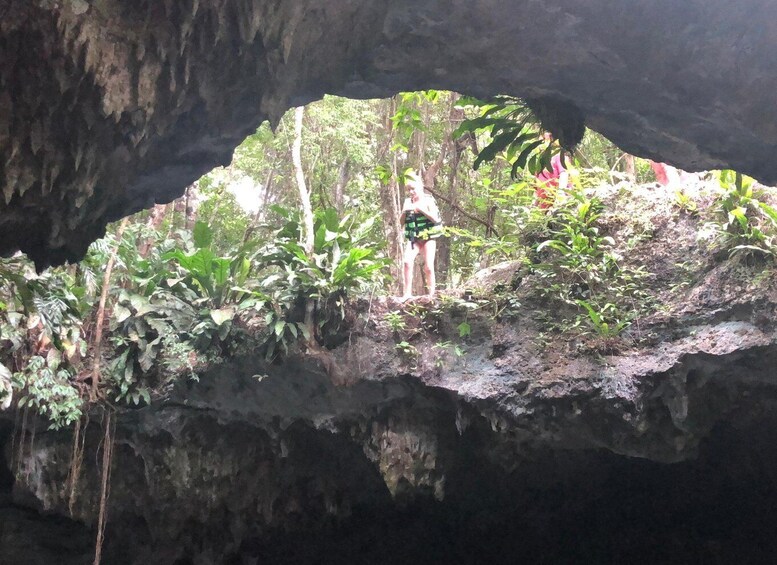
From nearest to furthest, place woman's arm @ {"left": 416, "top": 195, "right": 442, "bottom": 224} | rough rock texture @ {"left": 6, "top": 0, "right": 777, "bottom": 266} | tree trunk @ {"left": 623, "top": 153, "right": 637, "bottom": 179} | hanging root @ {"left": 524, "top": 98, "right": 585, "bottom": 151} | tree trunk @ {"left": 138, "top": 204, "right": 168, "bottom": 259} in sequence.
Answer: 1. rough rock texture @ {"left": 6, "top": 0, "right": 777, "bottom": 266}
2. hanging root @ {"left": 524, "top": 98, "right": 585, "bottom": 151}
3. woman's arm @ {"left": 416, "top": 195, "right": 442, "bottom": 224}
4. tree trunk @ {"left": 138, "top": 204, "right": 168, "bottom": 259}
5. tree trunk @ {"left": 623, "top": 153, "right": 637, "bottom": 179}

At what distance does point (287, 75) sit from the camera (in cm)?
340

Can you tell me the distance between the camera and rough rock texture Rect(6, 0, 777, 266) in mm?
2797

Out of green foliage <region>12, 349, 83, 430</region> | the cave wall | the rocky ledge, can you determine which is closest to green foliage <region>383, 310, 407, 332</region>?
the rocky ledge

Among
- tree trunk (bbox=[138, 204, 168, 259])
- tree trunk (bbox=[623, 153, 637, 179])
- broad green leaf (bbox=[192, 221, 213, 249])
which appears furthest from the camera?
tree trunk (bbox=[623, 153, 637, 179])

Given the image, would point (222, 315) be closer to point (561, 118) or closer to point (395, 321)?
point (395, 321)

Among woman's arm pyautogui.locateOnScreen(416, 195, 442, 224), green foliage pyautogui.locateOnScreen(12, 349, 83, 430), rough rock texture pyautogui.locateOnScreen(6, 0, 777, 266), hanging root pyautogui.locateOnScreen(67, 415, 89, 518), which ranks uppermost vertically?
woman's arm pyautogui.locateOnScreen(416, 195, 442, 224)

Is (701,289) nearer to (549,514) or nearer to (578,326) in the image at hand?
(578,326)

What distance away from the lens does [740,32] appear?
3131mm

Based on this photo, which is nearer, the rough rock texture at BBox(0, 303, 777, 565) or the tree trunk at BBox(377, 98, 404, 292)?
the rough rock texture at BBox(0, 303, 777, 565)

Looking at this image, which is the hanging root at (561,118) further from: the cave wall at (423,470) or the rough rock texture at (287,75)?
the cave wall at (423,470)

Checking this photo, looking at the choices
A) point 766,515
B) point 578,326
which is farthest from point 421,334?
point 766,515

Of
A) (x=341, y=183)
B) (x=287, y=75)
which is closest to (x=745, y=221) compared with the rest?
(x=287, y=75)

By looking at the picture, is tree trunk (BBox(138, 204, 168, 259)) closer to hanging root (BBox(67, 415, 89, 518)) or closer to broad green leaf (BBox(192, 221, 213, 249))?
broad green leaf (BBox(192, 221, 213, 249))

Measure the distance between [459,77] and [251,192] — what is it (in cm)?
802
